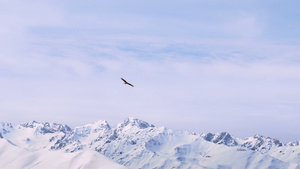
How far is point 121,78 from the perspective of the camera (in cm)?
12962

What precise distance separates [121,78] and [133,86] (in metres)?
4.38

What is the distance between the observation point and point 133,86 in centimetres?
13062
